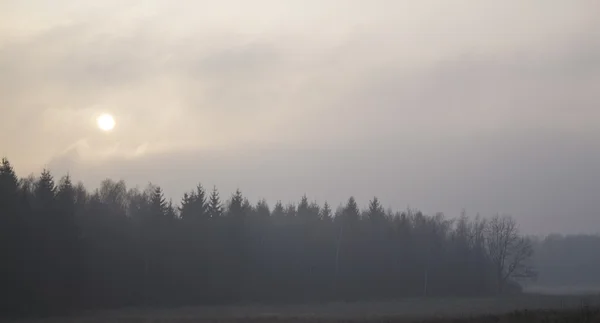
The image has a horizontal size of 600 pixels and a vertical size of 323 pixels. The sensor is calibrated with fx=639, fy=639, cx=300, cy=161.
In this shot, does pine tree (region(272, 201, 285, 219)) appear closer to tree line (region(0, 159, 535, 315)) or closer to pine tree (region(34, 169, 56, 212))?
tree line (region(0, 159, 535, 315))

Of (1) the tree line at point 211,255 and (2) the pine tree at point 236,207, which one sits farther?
(2) the pine tree at point 236,207

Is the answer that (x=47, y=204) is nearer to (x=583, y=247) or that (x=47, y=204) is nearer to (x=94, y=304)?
(x=94, y=304)

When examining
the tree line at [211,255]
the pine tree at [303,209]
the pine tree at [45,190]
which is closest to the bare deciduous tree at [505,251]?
the tree line at [211,255]

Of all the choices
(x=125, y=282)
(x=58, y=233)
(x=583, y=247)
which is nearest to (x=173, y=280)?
(x=125, y=282)

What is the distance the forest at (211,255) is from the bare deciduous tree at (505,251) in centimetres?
36

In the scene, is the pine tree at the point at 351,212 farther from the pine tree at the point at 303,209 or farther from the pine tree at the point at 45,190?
the pine tree at the point at 45,190

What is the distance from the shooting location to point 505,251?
108 m

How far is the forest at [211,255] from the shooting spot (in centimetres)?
5338

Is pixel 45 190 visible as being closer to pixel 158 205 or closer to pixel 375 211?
pixel 158 205

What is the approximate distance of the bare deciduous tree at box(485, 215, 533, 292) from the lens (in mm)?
103375

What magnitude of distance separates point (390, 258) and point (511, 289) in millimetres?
26264

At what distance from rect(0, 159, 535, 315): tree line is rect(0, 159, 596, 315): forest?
0.13 metres

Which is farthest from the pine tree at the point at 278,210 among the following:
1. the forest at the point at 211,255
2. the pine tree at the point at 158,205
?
the pine tree at the point at 158,205

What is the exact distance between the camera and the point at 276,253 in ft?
267
